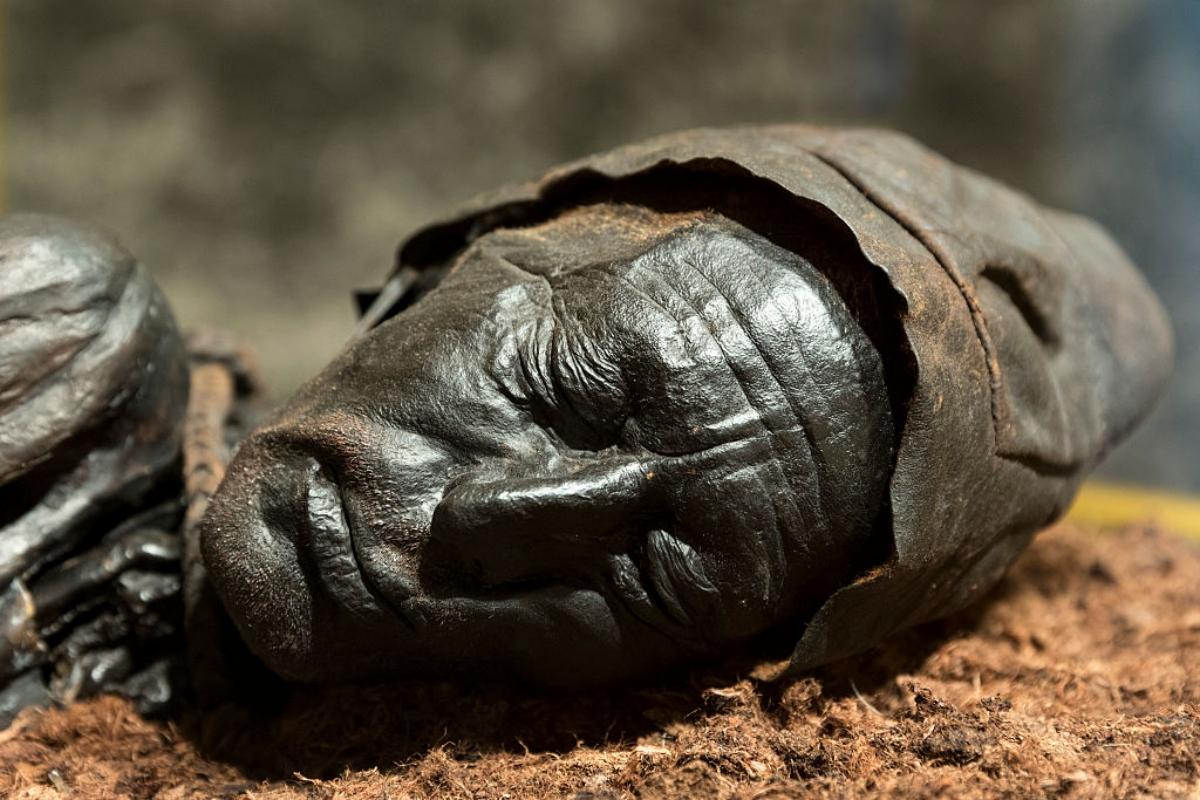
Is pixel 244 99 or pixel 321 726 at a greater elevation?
pixel 244 99

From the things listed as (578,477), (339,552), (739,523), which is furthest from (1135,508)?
(339,552)

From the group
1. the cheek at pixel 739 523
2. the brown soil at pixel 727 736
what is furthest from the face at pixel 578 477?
the brown soil at pixel 727 736

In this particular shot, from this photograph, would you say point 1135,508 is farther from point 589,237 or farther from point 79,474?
point 79,474

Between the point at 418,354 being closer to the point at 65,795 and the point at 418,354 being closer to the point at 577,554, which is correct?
the point at 577,554

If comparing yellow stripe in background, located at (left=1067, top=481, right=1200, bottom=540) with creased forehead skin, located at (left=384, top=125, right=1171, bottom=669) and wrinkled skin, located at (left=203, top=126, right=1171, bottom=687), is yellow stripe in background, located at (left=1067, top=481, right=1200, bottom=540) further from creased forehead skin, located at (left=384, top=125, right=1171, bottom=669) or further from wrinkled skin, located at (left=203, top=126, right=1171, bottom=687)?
wrinkled skin, located at (left=203, top=126, right=1171, bottom=687)

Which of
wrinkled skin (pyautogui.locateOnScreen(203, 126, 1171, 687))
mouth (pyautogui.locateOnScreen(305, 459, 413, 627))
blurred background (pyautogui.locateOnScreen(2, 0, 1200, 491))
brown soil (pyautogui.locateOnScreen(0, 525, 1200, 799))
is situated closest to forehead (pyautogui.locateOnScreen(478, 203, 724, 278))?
wrinkled skin (pyautogui.locateOnScreen(203, 126, 1171, 687))

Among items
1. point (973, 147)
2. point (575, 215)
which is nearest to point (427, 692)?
point (575, 215)
